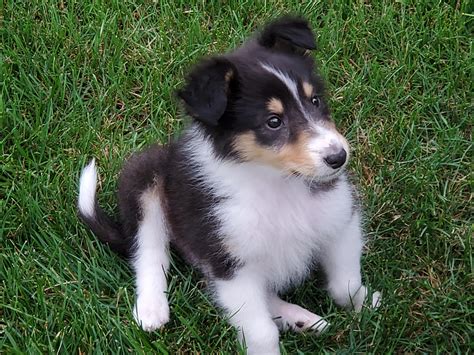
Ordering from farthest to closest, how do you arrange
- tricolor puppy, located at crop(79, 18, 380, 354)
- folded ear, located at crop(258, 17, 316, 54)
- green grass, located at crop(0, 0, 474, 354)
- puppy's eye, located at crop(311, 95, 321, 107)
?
green grass, located at crop(0, 0, 474, 354)
folded ear, located at crop(258, 17, 316, 54)
puppy's eye, located at crop(311, 95, 321, 107)
tricolor puppy, located at crop(79, 18, 380, 354)

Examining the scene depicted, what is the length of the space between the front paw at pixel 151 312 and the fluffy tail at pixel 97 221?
37cm

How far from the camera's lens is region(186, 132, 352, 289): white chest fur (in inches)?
156

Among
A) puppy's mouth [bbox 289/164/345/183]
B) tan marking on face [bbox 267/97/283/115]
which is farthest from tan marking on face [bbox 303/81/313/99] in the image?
puppy's mouth [bbox 289/164/345/183]

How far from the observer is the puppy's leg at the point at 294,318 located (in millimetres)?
4172

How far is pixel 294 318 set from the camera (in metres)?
4.23

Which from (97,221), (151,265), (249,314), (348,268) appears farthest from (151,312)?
(348,268)

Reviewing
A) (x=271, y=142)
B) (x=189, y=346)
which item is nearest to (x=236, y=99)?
(x=271, y=142)

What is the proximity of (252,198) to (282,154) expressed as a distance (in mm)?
373

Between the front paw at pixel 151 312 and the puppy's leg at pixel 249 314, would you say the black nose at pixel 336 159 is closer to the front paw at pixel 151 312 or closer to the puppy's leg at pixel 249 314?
the puppy's leg at pixel 249 314

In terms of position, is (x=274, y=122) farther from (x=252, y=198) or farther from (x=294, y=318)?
(x=294, y=318)

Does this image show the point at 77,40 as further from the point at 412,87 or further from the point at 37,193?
the point at 412,87

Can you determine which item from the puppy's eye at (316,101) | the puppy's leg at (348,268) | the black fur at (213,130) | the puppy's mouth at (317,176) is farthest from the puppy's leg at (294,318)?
the puppy's eye at (316,101)

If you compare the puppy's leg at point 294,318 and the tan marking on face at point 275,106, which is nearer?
the tan marking on face at point 275,106

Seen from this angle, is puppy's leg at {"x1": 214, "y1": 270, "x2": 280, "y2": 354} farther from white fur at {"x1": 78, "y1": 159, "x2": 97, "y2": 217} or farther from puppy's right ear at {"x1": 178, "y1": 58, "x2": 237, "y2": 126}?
white fur at {"x1": 78, "y1": 159, "x2": 97, "y2": 217}
